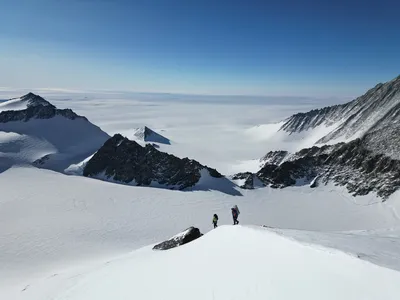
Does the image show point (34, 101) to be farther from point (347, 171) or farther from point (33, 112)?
point (347, 171)

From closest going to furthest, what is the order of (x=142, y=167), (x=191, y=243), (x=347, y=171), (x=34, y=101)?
(x=191, y=243), (x=347, y=171), (x=142, y=167), (x=34, y=101)

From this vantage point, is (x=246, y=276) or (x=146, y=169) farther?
(x=146, y=169)

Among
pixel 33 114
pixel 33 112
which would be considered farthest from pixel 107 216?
pixel 33 112

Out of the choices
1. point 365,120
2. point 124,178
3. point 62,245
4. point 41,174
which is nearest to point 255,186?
point 124,178

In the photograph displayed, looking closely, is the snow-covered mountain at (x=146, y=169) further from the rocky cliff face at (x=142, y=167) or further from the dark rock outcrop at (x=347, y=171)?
the dark rock outcrop at (x=347, y=171)

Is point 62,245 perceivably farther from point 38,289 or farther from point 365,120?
point 365,120

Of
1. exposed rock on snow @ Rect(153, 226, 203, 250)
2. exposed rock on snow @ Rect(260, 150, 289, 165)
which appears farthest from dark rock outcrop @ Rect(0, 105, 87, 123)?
exposed rock on snow @ Rect(153, 226, 203, 250)

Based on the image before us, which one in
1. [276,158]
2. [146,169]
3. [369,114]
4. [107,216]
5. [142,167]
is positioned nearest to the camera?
[107,216]

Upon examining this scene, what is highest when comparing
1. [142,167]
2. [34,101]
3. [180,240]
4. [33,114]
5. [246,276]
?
[34,101]
